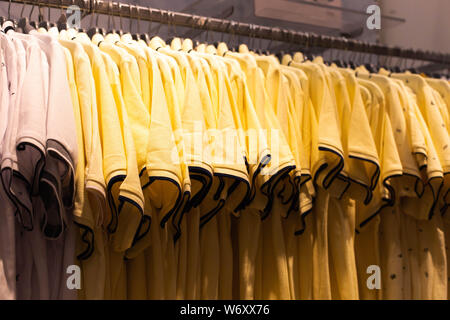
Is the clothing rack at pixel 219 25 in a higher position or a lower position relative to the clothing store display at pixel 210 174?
higher

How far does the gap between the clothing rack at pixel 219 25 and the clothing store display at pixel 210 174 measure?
8 cm

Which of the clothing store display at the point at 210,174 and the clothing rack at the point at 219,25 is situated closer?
the clothing store display at the point at 210,174

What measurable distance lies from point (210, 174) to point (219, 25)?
60 cm

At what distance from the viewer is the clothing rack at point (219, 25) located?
1.25 m

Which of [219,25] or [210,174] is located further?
[219,25]

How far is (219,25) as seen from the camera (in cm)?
143

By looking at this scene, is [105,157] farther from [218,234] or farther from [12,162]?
[218,234]

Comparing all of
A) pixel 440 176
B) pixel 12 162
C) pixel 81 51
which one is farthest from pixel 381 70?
pixel 12 162

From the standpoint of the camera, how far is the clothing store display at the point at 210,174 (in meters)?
0.90

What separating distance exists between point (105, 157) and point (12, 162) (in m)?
0.16

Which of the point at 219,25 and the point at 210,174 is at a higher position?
the point at 219,25

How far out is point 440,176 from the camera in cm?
123
